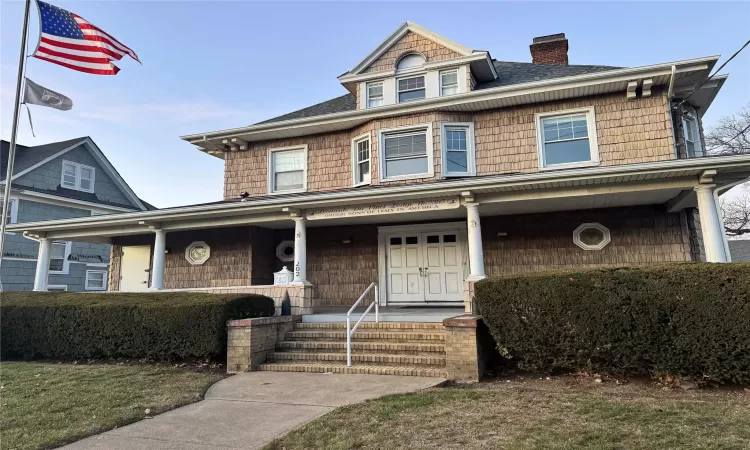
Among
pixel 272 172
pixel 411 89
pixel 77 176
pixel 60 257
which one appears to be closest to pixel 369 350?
pixel 272 172

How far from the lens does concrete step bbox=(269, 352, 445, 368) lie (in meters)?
7.15

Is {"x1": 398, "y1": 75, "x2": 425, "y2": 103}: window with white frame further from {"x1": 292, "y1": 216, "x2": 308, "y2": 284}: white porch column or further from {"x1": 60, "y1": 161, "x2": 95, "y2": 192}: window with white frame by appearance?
{"x1": 60, "y1": 161, "x2": 95, "y2": 192}: window with white frame

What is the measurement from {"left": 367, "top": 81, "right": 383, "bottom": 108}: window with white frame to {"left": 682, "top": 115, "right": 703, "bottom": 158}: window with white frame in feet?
24.1

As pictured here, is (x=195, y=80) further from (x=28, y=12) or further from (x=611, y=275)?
(x=611, y=275)

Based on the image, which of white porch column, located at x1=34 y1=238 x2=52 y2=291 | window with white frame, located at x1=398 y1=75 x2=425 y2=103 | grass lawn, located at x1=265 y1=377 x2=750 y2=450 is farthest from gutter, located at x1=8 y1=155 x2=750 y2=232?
grass lawn, located at x1=265 y1=377 x2=750 y2=450

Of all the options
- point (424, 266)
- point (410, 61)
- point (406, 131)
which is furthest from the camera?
point (410, 61)

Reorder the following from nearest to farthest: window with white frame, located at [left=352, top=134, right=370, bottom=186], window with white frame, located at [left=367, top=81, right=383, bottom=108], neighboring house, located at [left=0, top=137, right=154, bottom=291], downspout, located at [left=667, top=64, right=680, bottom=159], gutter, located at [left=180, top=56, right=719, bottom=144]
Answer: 1. downspout, located at [left=667, top=64, right=680, bottom=159]
2. gutter, located at [left=180, top=56, right=719, bottom=144]
3. window with white frame, located at [left=352, top=134, right=370, bottom=186]
4. window with white frame, located at [left=367, top=81, right=383, bottom=108]
5. neighboring house, located at [left=0, top=137, right=154, bottom=291]

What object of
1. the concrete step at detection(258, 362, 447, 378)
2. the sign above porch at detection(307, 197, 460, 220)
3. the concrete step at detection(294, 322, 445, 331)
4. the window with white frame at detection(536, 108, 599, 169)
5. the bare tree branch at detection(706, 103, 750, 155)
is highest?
the bare tree branch at detection(706, 103, 750, 155)

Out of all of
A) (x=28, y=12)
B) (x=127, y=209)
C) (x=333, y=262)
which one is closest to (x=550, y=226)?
(x=333, y=262)

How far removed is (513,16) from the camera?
12.7 metres

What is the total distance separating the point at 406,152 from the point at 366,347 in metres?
5.47

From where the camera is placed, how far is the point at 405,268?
38.3ft

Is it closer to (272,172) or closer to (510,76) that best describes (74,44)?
(272,172)

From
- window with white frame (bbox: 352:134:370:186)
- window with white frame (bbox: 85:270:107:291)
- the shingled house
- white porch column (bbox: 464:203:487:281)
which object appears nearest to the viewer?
white porch column (bbox: 464:203:487:281)
